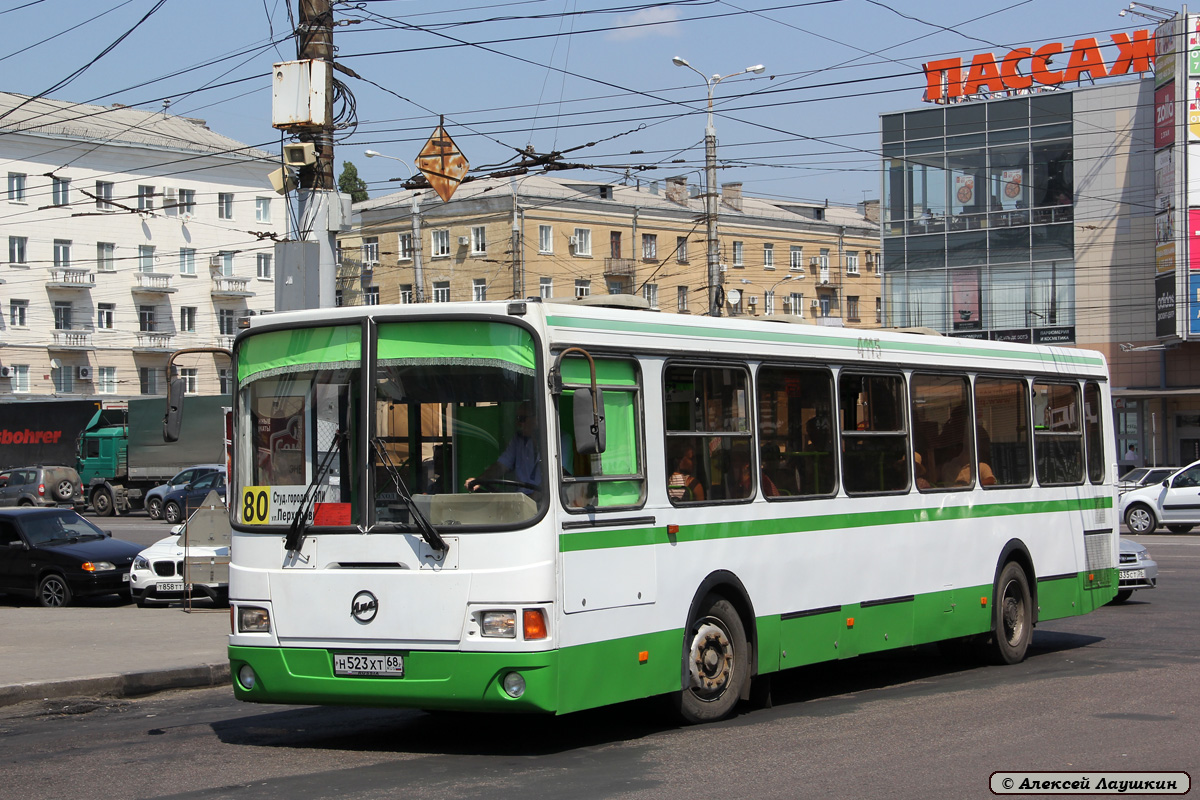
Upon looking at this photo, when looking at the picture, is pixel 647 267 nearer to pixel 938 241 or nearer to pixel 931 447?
pixel 938 241

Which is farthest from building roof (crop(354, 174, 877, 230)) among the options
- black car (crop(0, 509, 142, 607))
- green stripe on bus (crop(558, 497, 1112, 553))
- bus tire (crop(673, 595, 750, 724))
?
bus tire (crop(673, 595, 750, 724))

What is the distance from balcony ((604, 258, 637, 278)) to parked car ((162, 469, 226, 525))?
34.3 meters

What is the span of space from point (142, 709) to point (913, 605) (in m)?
6.07

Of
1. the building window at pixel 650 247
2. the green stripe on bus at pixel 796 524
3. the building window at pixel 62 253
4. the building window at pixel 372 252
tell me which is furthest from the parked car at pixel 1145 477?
the building window at pixel 62 253

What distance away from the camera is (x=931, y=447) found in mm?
11430

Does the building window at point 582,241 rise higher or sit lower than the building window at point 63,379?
higher

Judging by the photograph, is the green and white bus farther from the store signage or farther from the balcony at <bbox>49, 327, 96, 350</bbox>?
the balcony at <bbox>49, 327, 96, 350</bbox>

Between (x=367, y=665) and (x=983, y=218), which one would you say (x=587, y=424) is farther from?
(x=983, y=218)

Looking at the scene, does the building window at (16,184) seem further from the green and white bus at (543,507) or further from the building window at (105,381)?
the green and white bus at (543,507)

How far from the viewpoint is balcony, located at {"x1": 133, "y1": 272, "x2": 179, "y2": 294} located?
71250 mm

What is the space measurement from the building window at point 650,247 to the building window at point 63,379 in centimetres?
2964

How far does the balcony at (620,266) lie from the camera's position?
235ft

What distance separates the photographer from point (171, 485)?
135 feet

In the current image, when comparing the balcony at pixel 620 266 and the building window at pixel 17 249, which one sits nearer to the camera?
the building window at pixel 17 249
